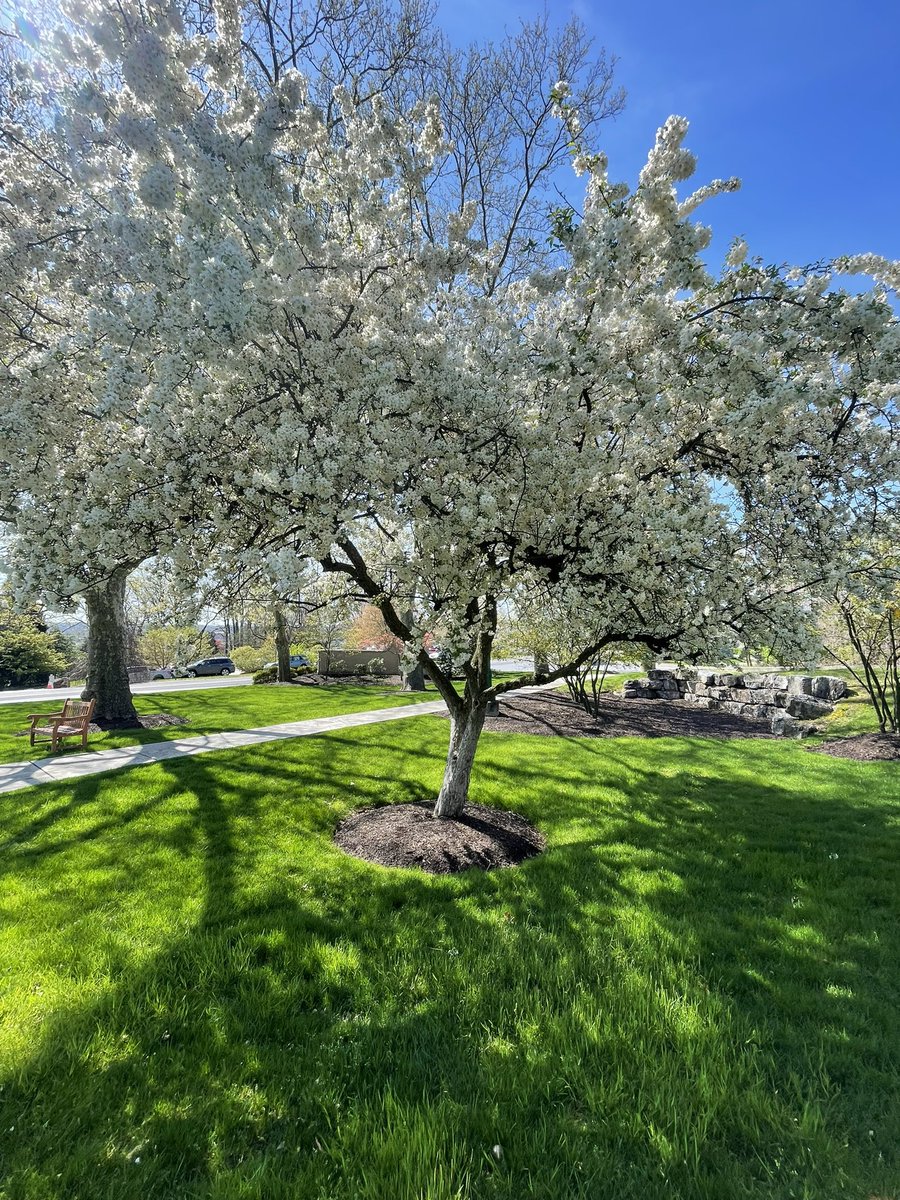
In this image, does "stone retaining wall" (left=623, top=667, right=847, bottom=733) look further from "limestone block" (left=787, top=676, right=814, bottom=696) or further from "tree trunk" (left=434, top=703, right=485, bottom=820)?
"tree trunk" (left=434, top=703, right=485, bottom=820)

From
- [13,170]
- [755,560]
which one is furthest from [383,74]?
[755,560]

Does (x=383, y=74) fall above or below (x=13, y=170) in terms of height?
above

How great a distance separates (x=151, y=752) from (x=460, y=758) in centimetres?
684

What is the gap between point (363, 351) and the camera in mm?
4840

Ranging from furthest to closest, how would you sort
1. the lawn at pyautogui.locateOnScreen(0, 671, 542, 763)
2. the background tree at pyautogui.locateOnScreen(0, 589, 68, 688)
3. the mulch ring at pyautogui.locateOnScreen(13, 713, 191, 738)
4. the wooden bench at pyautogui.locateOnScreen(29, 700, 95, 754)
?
the background tree at pyautogui.locateOnScreen(0, 589, 68, 688), the mulch ring at pyautogui.locateOnScreen(13, 713, 191, 738), the lawn at pyautogui.locateOnScreen(0, 671, 542, 763), the wooden bench at pyautogui.locateOnScreen(29, 700, 95, 754)

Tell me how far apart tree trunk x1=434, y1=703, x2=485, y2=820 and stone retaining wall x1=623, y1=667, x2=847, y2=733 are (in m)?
9.59

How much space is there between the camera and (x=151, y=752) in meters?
10.5

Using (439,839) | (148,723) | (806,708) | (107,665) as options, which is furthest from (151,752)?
(806,708)

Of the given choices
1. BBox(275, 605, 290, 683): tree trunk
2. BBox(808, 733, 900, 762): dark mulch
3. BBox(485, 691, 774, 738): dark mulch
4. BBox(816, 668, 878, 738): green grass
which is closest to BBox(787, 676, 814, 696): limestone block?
BBox(816, 668, 878, 738): green grass

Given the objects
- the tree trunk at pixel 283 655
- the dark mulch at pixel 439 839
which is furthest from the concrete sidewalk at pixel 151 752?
the tree trunk at pixel 283 655

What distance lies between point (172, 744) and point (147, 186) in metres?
10.1

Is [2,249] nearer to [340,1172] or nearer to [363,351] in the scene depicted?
[363,351]

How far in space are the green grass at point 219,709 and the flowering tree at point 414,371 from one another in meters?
8.88

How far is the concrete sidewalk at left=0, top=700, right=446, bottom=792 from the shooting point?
8797mm
